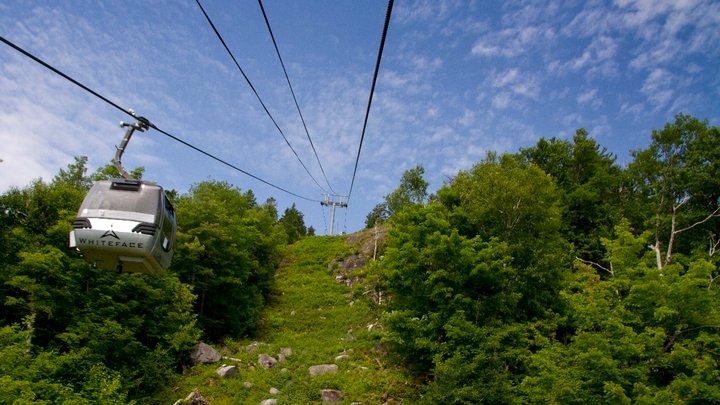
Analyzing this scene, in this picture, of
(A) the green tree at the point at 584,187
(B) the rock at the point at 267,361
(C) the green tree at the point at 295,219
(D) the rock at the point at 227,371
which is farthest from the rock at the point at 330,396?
(C) the green tree at the point at 295,219

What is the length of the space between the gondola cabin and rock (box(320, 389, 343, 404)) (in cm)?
1328

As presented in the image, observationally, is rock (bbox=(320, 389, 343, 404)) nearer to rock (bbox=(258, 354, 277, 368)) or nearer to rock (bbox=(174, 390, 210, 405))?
rock (bbox=(258, 354, 277, 368))

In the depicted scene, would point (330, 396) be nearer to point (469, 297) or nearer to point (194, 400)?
point (194, 400)

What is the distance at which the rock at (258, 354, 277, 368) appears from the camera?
2464cm

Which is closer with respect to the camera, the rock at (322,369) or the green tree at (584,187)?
the rock at (322,369)

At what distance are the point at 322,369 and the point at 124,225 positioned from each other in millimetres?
17180

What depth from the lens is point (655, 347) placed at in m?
15.6

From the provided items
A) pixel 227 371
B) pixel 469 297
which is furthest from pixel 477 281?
pixel 227 371

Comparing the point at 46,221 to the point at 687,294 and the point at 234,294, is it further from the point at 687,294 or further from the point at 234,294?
the point at 687,294

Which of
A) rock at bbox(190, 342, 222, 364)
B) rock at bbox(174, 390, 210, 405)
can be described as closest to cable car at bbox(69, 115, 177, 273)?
rock at bbox(174, 390, 210, 405)

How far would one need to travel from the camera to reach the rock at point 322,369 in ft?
77.3

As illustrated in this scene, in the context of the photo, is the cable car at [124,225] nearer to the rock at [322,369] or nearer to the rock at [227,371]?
Answer: the rock at [227,371]

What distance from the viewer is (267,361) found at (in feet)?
81.7

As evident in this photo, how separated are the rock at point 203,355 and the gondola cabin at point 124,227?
1577cm
